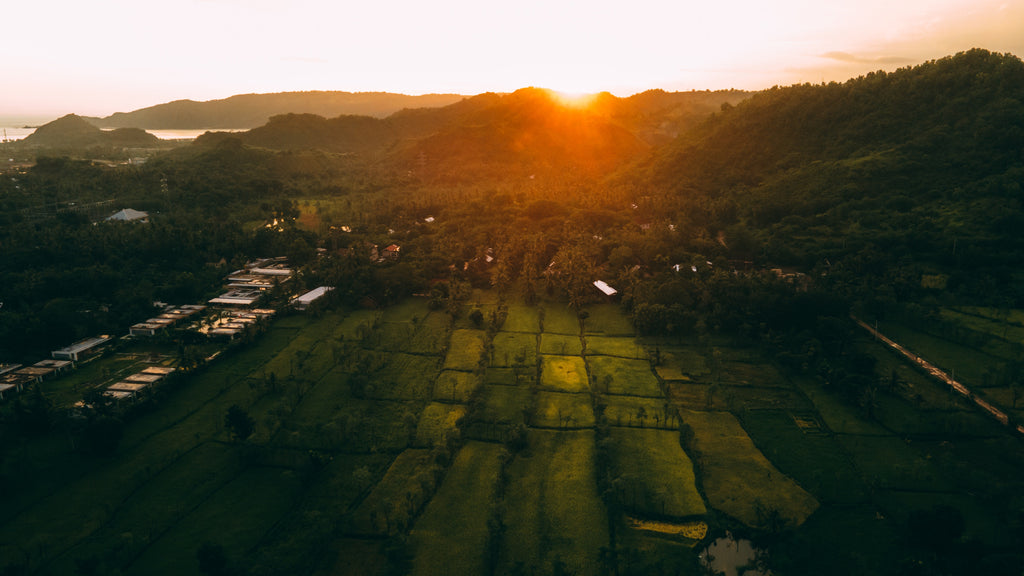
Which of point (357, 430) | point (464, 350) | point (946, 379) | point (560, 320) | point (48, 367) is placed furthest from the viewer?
point (560, 320)

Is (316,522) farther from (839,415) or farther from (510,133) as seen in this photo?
(510,133)

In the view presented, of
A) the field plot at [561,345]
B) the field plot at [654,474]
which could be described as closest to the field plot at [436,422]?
the field plot at [654,474]

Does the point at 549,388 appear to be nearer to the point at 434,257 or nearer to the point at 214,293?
the point at 434,257

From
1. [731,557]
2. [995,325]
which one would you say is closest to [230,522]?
[731,557]

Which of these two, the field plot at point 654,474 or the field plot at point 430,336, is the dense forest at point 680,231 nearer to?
the field plot at point 430,336

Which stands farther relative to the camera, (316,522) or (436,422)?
(436,422)

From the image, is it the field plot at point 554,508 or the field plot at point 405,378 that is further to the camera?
the field plot at point 405,378

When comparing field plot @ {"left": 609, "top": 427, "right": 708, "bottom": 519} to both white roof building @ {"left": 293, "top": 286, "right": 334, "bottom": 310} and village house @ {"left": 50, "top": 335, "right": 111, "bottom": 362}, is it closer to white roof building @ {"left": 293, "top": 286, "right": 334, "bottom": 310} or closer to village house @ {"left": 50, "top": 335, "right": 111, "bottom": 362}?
white roof building @ {"left": 293, "top": 286, "right": 334, "bottom": 310}

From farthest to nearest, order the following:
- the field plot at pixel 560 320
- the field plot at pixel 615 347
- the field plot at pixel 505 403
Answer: the field plot at pixel 560 320 → the field plot at pixel 615 347 → the field plot at pixel 505 403
